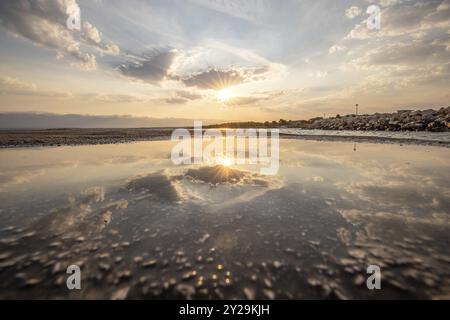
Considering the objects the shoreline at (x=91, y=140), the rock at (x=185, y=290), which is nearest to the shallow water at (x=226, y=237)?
the rock at (x=185, y=290)

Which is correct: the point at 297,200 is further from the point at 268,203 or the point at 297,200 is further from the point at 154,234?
the point at 154,234

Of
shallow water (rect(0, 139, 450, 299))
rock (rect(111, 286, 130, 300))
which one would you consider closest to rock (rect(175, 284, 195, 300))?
shallow water (rect(0, 139, 450, 299))

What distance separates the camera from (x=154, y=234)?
3701 millimetres

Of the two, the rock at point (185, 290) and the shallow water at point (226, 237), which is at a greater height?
the shallow water at point (226, 237)

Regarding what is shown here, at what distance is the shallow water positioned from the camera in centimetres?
255

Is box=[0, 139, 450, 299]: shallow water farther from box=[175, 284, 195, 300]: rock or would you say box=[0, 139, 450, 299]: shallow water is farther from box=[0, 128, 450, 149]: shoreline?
box=[0, 128, 450, 149]: shoreline

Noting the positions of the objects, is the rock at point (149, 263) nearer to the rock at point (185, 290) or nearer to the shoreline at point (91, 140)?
the rock at point (185, 290)

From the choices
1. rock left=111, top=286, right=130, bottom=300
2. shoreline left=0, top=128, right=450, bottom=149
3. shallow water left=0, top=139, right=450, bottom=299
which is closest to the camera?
rock left=111, top=286, right=130, bottom=300

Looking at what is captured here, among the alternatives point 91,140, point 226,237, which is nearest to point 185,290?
point 226,237

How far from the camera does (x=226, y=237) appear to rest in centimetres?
361

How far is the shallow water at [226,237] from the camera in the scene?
2553 millimetres

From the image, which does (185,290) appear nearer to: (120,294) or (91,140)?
(120,294)

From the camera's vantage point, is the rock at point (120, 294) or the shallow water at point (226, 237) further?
the shallow water at point (226, 237)
